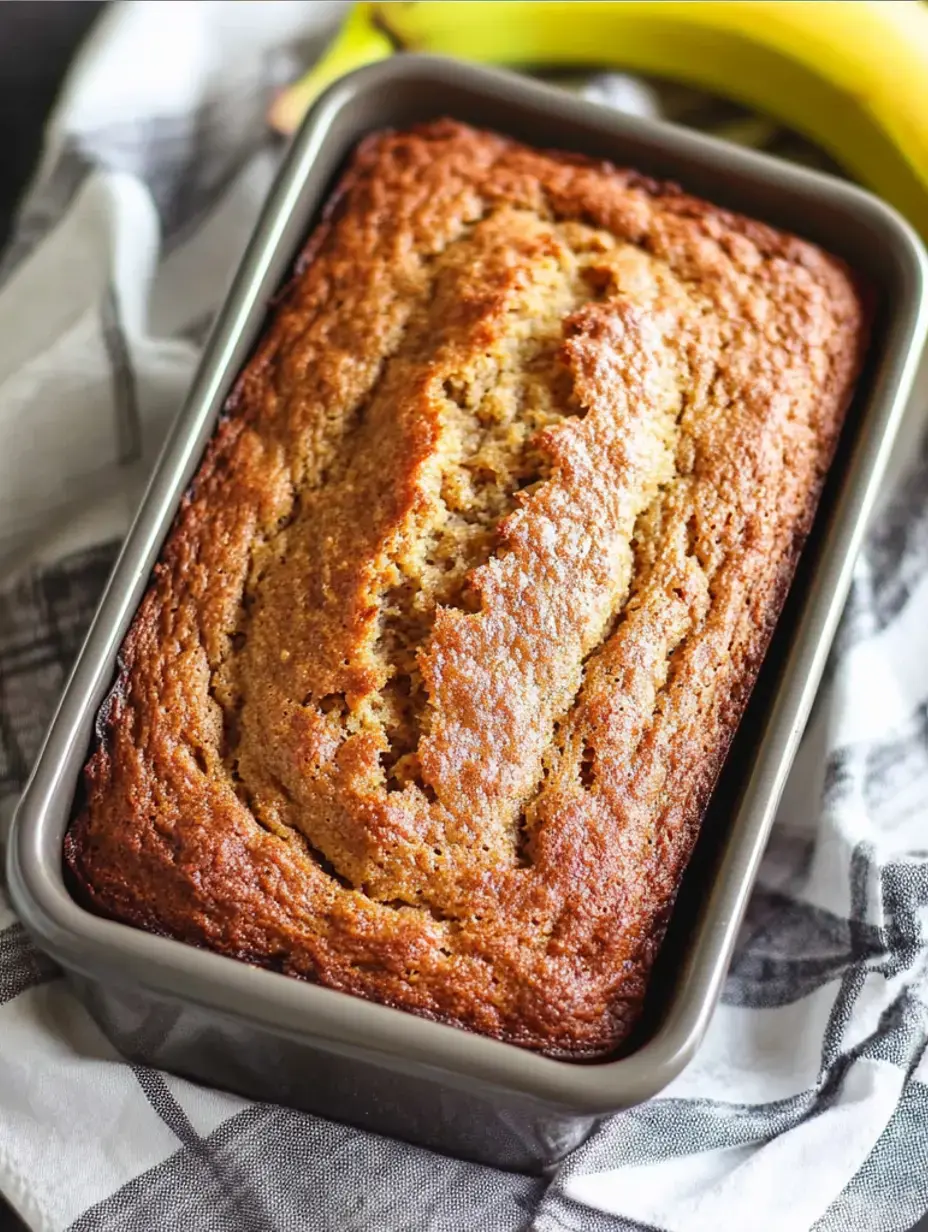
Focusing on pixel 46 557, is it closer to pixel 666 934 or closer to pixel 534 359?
pixel 534 359

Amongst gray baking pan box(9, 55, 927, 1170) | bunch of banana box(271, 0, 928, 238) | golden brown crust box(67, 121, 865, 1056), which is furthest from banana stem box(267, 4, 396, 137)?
golden brown crust box(67, 121, 865, 1056)

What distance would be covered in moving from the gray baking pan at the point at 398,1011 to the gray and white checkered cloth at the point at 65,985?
78 millimetres

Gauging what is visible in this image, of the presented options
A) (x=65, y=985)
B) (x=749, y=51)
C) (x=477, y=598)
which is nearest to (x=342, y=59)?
(x=749, y=51)

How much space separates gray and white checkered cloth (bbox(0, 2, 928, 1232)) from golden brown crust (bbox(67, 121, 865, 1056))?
11.0 inches

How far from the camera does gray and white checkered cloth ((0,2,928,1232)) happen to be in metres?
1.73

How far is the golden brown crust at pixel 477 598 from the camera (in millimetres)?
1617

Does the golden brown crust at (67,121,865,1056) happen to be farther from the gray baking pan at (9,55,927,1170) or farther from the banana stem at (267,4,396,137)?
Result: the banana stem at (267,4,396,137)

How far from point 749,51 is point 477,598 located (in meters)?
1.06

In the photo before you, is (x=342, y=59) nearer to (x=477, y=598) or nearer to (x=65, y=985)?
(x=477, y=598)

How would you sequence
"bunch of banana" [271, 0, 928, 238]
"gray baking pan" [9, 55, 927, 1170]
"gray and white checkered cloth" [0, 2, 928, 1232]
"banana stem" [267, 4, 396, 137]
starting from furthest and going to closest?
"banana stem" [267, 4, 396, 137] → "bunch of banana" [271, 0, 928, 238] → "gray and white checkered cloth" [0, 2, 928, 1232] → "gray baking pan" [9, 55, 927, 1170]

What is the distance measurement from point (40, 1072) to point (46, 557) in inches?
27.2

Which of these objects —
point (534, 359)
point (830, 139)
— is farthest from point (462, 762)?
point (830, 139)

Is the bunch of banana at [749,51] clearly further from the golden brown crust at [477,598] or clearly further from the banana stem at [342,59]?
the golden brown crust at [477,598]

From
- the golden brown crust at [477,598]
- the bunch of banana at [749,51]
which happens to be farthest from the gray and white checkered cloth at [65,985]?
the golden brown crust at [477,598]
